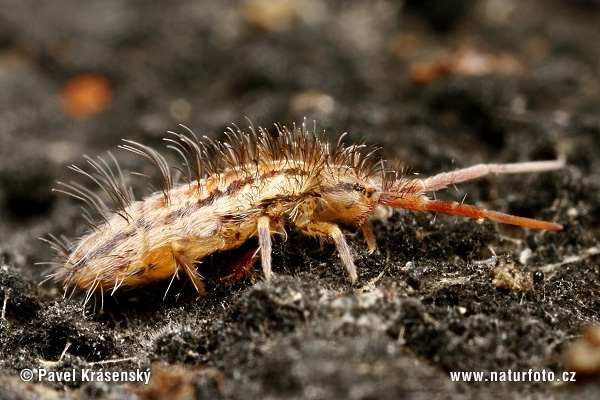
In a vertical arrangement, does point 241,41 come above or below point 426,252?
above

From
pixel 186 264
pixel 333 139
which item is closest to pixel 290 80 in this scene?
pixel 333 139

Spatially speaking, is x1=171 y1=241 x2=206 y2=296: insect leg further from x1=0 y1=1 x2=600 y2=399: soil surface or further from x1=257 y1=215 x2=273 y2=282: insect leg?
x1=257 y1=215 x2=273 y2=282: insect leg

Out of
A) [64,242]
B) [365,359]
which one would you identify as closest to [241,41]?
[64,242]

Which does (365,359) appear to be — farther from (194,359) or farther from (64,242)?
(64,242)

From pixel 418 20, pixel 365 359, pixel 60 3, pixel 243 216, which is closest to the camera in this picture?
pixel 365 359

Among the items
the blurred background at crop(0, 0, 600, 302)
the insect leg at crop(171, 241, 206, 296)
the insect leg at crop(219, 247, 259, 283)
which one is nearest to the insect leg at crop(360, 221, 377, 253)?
the insect leg at crop(219, 247, 259, 283)

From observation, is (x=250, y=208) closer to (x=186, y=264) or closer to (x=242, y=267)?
(x=242, y=267)

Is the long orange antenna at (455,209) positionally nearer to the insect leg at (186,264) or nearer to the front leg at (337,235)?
the front leg at (337,235)

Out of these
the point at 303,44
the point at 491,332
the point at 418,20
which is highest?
the point at 418,20
